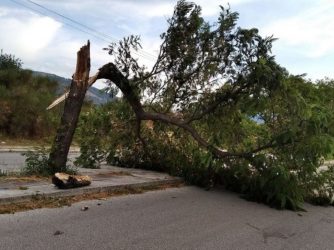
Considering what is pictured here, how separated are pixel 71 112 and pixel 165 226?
3.83 metres

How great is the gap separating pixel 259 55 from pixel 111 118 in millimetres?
4046

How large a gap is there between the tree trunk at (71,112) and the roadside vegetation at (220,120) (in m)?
0.50

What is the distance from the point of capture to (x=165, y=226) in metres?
7.07

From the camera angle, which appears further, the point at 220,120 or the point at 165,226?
the point at 220,120

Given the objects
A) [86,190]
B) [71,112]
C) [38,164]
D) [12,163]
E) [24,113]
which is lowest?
[12,163]

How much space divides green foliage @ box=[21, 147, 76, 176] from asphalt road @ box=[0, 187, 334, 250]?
1788mm

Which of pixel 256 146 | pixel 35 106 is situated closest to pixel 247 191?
pixel 256 146

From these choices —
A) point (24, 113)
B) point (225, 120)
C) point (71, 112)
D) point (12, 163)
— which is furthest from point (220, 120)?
point (24, 113)

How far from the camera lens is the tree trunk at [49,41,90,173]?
9.80 m

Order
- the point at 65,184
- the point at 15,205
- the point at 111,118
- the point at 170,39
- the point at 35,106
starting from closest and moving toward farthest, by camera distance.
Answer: the point at 15,205
the point at 65,184
the point at 170,39
the point at 111,118
the point at 35,106

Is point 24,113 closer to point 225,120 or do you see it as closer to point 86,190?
point 225,120

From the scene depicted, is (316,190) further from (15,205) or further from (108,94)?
(15,205)

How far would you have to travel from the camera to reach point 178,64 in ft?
38.7

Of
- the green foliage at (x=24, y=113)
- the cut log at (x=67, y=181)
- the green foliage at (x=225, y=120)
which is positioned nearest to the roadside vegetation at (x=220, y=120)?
the green foliage at (x=225, y=120)
